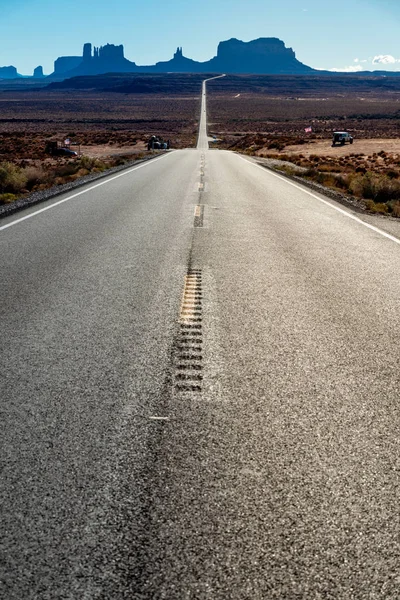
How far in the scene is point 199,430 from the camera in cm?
345

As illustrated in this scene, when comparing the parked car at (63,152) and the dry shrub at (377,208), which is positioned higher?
the parked car at (63,152)

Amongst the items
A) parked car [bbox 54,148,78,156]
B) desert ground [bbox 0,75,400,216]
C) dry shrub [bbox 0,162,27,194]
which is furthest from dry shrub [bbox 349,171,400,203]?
parked car [bbox 54,148,78,156]

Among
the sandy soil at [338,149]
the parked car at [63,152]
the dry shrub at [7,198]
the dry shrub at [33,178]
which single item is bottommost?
the dry shrub at [7,198]

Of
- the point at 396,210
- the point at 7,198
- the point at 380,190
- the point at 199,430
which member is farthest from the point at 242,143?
the point at 199,430

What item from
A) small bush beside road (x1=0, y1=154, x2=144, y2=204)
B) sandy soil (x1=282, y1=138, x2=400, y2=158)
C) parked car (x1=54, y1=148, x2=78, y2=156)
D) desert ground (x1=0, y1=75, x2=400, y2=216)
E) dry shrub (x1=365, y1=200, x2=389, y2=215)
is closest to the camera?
dry shrub (x1=365, y1=200, x2=389, y2=215)

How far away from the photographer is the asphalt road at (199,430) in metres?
2.38

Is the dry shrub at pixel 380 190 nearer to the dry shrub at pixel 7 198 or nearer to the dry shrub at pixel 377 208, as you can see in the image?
the dry shrub at pixel 377 208

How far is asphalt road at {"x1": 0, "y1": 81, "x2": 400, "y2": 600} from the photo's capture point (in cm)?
238

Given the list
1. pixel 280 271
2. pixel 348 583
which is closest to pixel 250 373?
pixel 348 583

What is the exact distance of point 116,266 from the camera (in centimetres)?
771

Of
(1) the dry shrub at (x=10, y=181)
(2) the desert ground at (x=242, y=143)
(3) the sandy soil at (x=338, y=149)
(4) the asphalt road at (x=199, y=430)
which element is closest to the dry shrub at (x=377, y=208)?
(2) the desert ground at (x=242, y=143)

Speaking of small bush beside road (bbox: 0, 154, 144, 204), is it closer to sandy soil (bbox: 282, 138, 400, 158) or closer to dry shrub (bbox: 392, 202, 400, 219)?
dry shrub (bbox: 392, 202, 400, 219)

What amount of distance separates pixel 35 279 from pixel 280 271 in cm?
319

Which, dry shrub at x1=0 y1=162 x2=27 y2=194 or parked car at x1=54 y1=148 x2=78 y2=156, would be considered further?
parked car at x1=54 y1=148 x2=78 y2=156
